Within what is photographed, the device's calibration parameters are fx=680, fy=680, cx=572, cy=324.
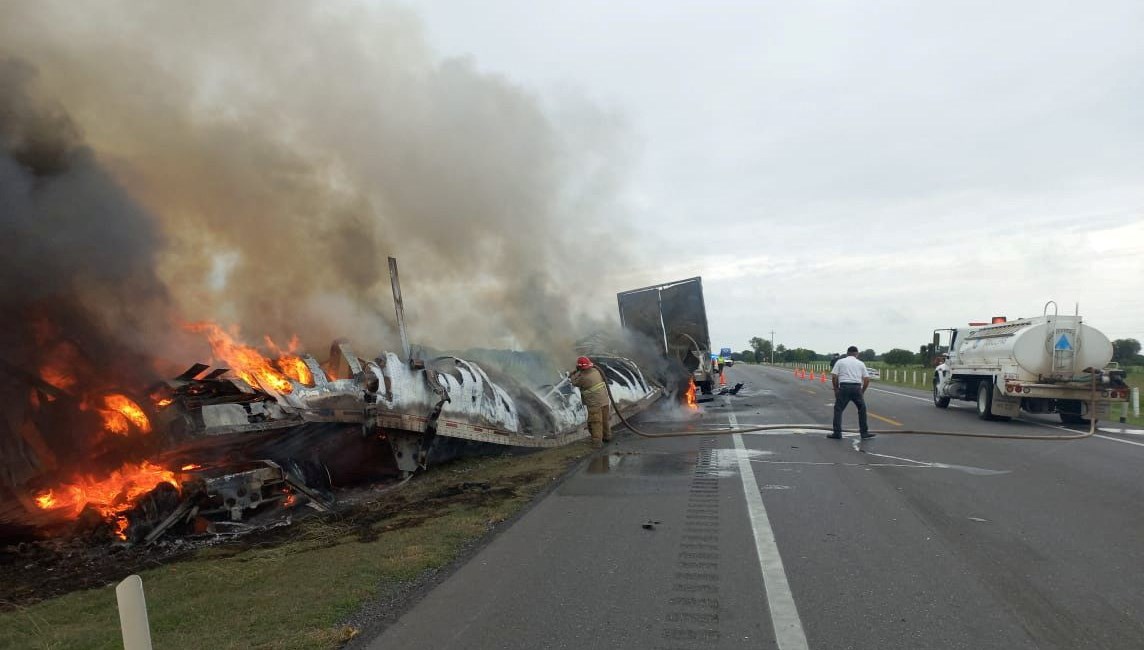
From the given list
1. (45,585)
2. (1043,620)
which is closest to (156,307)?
(45,585)

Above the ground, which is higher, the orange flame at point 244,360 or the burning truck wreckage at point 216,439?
the orange flame at point 244,360

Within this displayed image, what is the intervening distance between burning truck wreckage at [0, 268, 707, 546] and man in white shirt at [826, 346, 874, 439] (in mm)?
5393

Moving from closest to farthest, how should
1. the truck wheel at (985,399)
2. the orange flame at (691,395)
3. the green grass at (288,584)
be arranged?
the green grass at (288,584)
the truck wheel at (985,399)
the orange flame at (691,395)

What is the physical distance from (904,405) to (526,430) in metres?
11.5

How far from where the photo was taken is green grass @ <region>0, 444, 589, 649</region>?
3441mm

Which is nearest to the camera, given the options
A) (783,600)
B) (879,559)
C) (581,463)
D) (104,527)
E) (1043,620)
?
(1043,620)

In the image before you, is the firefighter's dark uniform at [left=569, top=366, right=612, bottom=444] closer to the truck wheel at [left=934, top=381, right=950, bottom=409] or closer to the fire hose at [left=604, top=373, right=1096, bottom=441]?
the fire hose at [left=604, top=373, right=1096, bottom=441]

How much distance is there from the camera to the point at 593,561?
14.4ft

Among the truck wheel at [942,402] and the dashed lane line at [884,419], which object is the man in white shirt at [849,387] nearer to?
the dashed lane line at [884,419]

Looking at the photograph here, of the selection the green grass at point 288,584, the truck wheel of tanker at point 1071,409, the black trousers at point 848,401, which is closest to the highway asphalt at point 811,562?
the green grass at point 288,584

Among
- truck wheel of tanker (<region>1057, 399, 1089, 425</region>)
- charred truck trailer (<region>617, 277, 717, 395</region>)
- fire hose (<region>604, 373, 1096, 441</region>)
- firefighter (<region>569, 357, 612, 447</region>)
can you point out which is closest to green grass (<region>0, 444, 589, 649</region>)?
firefighter (<region>569, 357, 612, 447</region>)

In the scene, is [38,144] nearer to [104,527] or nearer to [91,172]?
[91,172]

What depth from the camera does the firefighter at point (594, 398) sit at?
1005 cm

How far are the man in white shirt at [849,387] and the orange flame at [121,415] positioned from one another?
8634 mm
